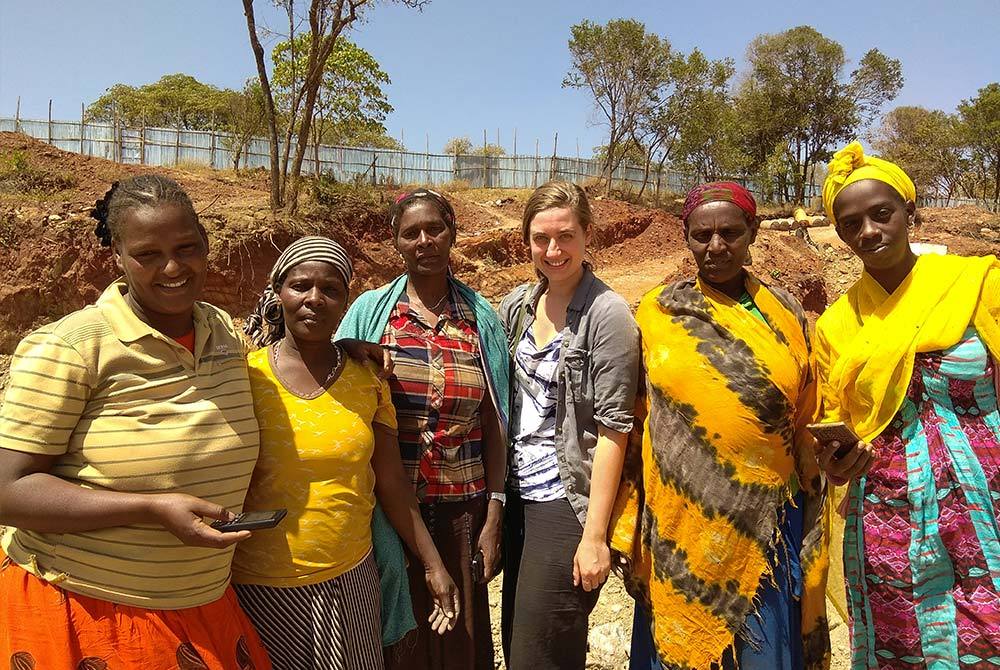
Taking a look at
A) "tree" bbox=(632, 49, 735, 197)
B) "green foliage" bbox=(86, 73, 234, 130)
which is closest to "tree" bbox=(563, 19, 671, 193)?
"tree" bbox=(632, 49, 735, 197)

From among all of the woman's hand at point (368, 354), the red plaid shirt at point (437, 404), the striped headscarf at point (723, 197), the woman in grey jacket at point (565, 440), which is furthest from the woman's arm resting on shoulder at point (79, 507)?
the striped headscarf at point (723, 197)

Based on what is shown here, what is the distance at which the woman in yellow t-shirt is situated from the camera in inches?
76.9

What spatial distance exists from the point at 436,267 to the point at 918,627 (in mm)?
1941

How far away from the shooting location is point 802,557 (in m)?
2.26

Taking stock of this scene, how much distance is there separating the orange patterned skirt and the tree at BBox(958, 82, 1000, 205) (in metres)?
29.1

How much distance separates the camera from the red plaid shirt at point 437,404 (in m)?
2.34

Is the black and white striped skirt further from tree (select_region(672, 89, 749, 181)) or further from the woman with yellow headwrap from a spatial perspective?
tree (select_region(672, 89, 749, 181))

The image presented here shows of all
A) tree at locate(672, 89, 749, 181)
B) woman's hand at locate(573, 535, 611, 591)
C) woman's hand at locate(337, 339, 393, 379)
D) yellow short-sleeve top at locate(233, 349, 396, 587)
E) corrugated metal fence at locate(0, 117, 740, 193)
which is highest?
tree at locate(672, 89, 749, 181)

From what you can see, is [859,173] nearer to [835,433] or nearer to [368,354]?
[835,433]

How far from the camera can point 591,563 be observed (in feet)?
7.47

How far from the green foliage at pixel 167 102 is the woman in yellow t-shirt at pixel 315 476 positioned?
103 feet

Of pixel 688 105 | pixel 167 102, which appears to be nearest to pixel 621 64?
pixel 688 105

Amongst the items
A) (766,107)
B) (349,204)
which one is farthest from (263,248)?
(766,107)

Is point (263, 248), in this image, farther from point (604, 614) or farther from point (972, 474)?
point (972, 474)
